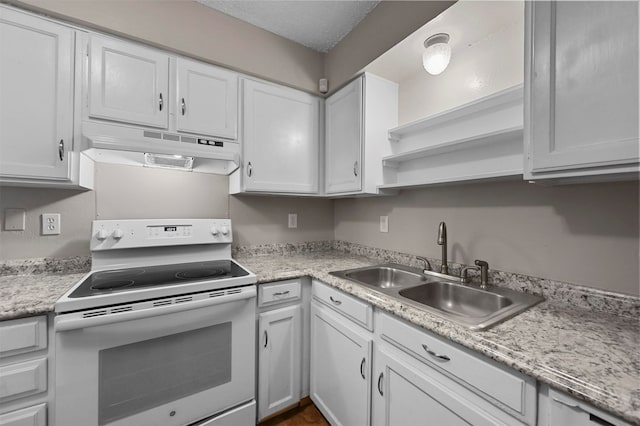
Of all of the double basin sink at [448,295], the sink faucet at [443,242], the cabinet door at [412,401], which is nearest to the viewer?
the cabinet door at [412,401]

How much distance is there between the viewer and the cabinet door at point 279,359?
4.71ft

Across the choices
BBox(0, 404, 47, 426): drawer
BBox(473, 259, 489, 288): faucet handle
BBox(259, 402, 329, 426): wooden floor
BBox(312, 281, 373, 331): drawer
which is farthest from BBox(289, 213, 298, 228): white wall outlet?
BBox(0, 404, 47, 426): drawer

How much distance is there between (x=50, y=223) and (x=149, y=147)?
776 millimetres

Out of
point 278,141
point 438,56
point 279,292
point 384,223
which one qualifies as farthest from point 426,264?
point 278,141

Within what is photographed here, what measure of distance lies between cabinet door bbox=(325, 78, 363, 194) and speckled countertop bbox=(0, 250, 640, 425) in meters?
0.78

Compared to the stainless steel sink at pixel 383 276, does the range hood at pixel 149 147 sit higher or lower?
higher

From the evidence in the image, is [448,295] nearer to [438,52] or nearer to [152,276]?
[438,52]

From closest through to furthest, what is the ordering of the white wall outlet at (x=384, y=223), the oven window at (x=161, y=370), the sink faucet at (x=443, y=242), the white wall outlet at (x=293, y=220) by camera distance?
the oven window at (x=161, y=370)
the sink faucet at (x=443, y=242)
the white wall outlet at (x=384, y=223)
the white wall outlet at (x=293, y=220)

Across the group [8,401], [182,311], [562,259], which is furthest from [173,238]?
[562,259]

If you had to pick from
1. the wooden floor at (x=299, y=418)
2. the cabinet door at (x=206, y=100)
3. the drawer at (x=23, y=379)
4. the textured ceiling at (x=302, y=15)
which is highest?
the textured ceiling at (x=302, y=15)

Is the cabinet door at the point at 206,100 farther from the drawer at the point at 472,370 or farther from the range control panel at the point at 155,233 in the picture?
the drawer at the point at 472,370

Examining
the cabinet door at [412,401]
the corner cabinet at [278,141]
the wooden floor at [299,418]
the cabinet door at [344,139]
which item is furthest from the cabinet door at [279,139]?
the wooden floor at [299,418]

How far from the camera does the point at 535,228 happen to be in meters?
1.17

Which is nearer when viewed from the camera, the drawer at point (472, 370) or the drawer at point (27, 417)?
the drawer at point (472, 370)
